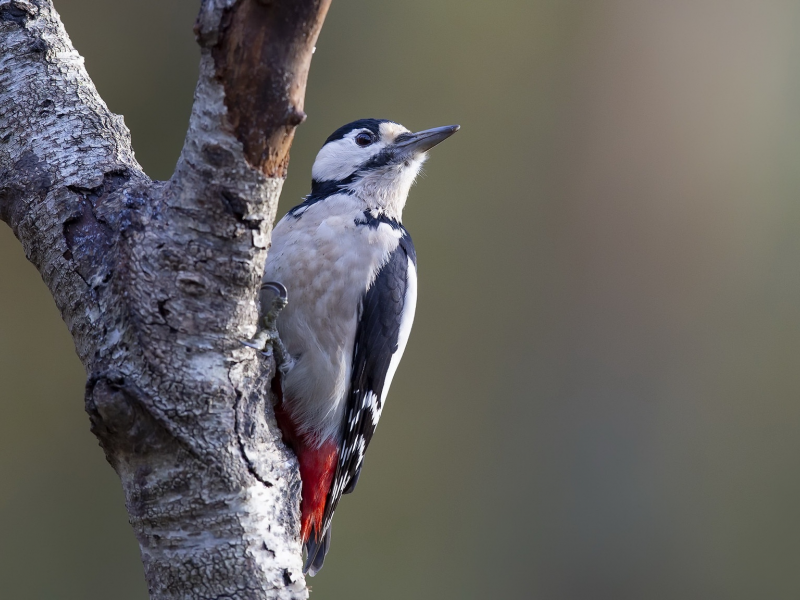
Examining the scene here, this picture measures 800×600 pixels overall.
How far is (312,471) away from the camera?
171 cm

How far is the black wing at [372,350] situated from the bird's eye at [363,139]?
333mm

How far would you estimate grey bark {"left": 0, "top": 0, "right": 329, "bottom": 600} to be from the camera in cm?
107

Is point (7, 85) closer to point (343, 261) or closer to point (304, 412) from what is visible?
point (343, 261)

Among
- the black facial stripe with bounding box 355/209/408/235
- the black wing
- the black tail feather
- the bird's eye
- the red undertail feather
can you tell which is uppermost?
the bird's eye

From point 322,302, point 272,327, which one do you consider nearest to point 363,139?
point 322,302

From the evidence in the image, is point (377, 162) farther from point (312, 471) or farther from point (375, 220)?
point (312, 471)

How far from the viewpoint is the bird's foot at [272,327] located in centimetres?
134

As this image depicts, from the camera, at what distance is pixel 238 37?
1017 mm

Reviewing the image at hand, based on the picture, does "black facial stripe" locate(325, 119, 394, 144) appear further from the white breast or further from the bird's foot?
the bird's foot

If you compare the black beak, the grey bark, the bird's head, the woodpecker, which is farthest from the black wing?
the grey bark

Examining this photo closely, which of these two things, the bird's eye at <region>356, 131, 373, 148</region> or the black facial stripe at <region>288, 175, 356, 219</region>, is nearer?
the black facial stripe at <region>288, 175, 356, 219</region>

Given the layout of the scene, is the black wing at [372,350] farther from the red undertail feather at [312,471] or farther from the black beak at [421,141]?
the black beak at [421,141]

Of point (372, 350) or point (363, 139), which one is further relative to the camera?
point (363, 139)

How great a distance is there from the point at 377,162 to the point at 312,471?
0.79 metres
